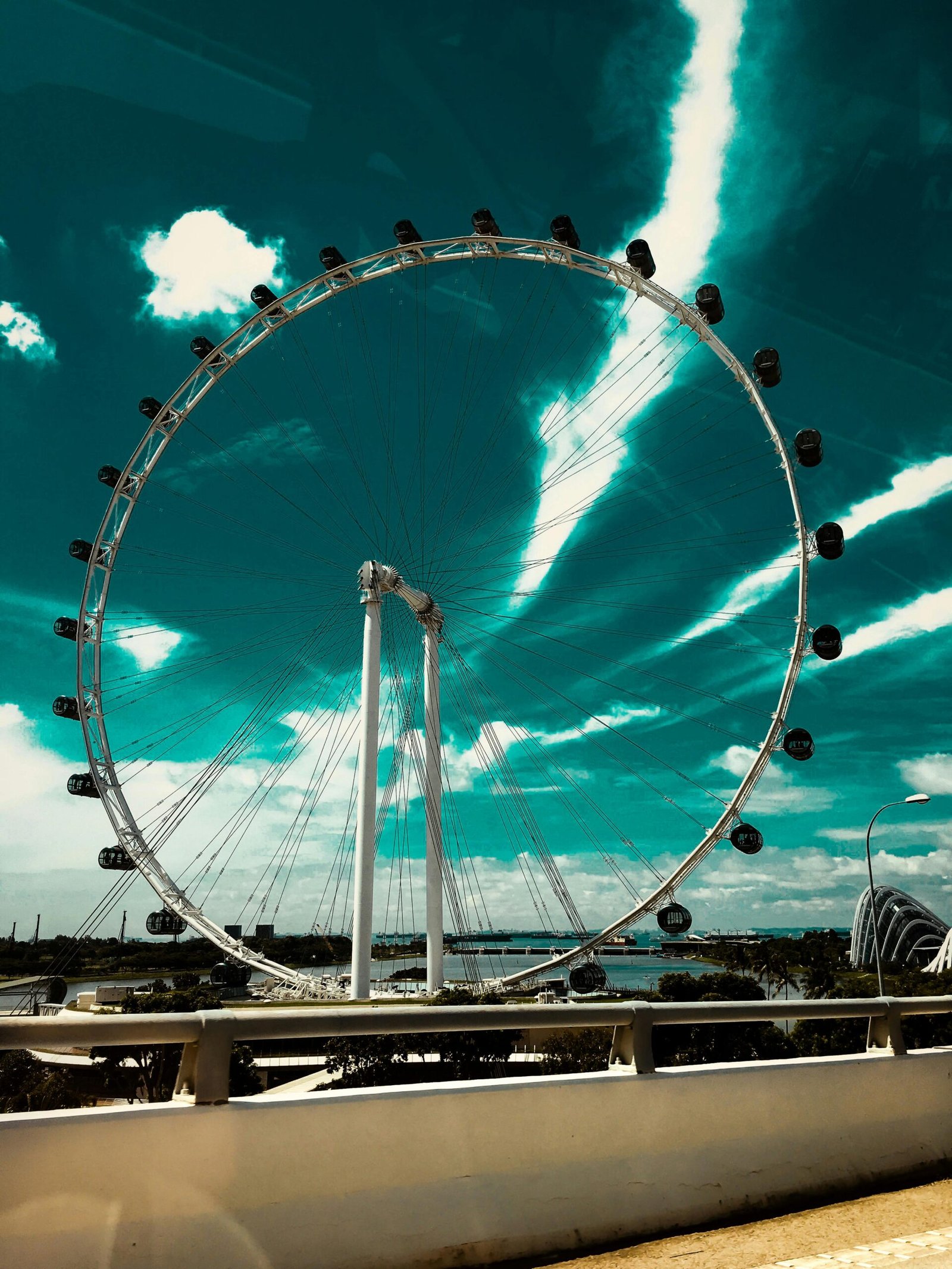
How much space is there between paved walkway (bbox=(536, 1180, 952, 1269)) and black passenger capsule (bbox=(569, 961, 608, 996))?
77.6ft

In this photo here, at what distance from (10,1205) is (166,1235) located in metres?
0.64

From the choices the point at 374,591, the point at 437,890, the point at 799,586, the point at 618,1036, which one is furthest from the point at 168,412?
the point at 618,1036

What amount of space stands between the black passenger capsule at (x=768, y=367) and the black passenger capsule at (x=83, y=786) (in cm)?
2811

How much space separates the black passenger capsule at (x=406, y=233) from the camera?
29109mm

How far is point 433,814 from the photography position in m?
32.3

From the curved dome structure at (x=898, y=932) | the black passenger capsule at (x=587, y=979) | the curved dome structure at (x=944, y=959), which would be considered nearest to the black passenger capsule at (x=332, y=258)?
the black passenger capsule at (x=587, y=979)

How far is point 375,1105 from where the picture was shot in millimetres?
4344

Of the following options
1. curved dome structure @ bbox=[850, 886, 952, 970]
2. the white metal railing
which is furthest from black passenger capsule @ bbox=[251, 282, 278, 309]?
curved dome structure @ bbox=[850, 886, 952, 970]

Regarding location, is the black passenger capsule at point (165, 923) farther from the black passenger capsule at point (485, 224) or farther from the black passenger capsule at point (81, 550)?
the black passenger capsule at point (485, 224)

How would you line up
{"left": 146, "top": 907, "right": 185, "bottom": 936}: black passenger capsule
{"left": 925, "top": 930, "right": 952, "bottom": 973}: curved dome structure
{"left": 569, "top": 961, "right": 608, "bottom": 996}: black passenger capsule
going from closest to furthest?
{"left": 569, "top": 961, "right": 608, "bottom": 996}: black passenger capsule → {"left": 146, "top": 907, "right": 185, "bottom": 936}: black passenger capsule → {"left": 925, "top": 930, "right": 952, "bottom": 973}: curved dome structure

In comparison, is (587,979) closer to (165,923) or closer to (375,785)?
(375,785)

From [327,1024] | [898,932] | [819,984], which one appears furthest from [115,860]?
[898,932]

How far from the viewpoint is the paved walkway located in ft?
14.5

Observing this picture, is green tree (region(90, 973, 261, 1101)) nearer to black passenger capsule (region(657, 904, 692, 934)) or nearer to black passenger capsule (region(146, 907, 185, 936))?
black passenger capsule (region(146, 907, 185, 936))
